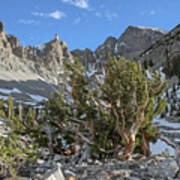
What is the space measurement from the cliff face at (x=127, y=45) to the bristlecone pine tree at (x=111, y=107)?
157 m

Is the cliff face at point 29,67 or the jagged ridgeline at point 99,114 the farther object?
the cliff face at point 29,67

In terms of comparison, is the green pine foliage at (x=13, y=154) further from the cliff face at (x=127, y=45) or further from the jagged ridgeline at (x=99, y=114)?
the cliff face at (x=127, y=45)

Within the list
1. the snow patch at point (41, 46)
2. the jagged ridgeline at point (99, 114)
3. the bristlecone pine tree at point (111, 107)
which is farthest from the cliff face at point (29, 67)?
the bristlecone pine tree at point (111, 107)

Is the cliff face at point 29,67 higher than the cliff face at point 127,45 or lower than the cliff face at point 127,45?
lower

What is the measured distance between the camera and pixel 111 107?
24.4 ft

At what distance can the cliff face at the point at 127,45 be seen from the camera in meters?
165

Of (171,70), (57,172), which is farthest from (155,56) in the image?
(57,172)

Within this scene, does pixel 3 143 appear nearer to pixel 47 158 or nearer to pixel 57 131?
pixel 47 158

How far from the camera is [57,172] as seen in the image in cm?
390

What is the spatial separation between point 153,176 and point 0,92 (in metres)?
64.4

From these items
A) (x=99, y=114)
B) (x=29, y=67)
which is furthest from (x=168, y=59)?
(x=29, y=67)

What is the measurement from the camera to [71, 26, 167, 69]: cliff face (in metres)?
165

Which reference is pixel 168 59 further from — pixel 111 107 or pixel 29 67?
pixel 29 67

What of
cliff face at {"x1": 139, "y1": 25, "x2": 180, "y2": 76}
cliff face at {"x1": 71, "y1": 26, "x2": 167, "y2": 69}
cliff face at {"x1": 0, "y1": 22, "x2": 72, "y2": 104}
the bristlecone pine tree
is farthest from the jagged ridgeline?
cliff face at {"x1": 71, "y1": 26, "x2": 167, "y2": 69}
